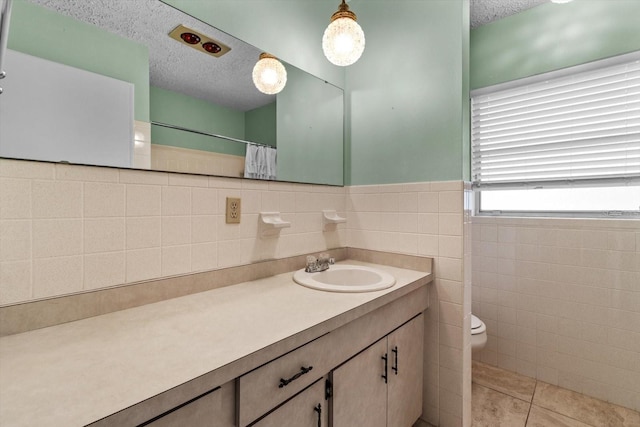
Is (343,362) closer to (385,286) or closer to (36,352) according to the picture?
(385,286)

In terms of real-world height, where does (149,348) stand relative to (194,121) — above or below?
below

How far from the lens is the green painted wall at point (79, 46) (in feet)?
2.79

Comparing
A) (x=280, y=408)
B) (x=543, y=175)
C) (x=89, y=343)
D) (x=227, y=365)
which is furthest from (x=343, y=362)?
(x=543, y=175)

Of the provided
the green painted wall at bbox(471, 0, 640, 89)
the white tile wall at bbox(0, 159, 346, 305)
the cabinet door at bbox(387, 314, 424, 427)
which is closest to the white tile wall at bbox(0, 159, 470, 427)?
the white tile wall at bbox(0, 159, 346, 305)

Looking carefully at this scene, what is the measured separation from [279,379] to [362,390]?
0.47 metres

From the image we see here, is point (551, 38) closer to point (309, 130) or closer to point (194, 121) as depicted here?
point (309, 130)

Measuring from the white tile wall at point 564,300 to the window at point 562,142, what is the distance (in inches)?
8.4

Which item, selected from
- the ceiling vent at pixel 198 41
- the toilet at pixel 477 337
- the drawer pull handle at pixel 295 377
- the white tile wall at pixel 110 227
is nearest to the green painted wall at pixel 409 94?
the white tile wall at pixel 110 227

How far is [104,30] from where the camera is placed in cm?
97

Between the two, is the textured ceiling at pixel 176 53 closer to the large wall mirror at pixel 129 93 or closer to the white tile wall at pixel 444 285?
the large wall mirror at pixel 129 93

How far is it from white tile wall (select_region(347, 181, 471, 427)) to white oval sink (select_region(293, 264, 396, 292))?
275 mm

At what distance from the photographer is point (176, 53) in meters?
1.15

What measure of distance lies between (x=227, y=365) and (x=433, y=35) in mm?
1787

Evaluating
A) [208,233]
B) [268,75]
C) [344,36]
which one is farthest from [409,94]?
[208,233]
